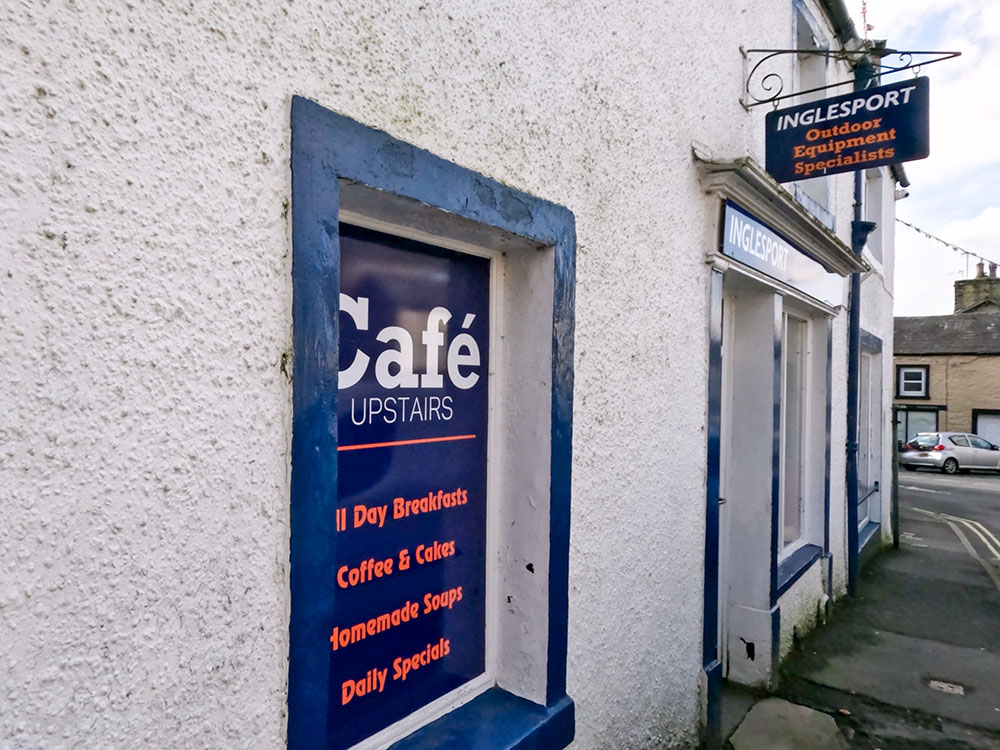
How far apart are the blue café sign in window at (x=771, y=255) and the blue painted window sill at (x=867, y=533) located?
12.6ft

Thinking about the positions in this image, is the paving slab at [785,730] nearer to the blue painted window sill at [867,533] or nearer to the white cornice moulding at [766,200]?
Result: the white cornice moulding at [766,200]

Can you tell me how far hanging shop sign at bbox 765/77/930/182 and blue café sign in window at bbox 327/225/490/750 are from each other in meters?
2.79

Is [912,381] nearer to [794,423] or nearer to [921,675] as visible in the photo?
[794,423]

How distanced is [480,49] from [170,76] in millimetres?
1056

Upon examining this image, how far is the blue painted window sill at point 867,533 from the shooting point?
8.05 meters

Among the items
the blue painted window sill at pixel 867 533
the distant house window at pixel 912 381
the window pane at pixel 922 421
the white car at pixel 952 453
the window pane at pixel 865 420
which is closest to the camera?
the blue painted window sill at pixel 867 533

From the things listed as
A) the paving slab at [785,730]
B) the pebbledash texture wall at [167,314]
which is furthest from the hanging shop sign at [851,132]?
the paving slab at [785,730]

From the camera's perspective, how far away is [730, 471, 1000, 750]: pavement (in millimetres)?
4051

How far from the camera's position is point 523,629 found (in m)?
2.38

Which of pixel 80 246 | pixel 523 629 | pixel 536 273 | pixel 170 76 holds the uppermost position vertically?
pixel 170 76

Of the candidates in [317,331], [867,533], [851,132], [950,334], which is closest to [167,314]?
[317,331]

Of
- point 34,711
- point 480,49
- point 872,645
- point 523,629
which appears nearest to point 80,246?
point 34,711

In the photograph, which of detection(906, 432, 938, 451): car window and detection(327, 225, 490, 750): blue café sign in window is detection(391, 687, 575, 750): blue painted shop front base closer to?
detection(327, 225, 490, 750): blue café sign in window

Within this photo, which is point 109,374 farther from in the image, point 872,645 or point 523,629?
point 872,645
